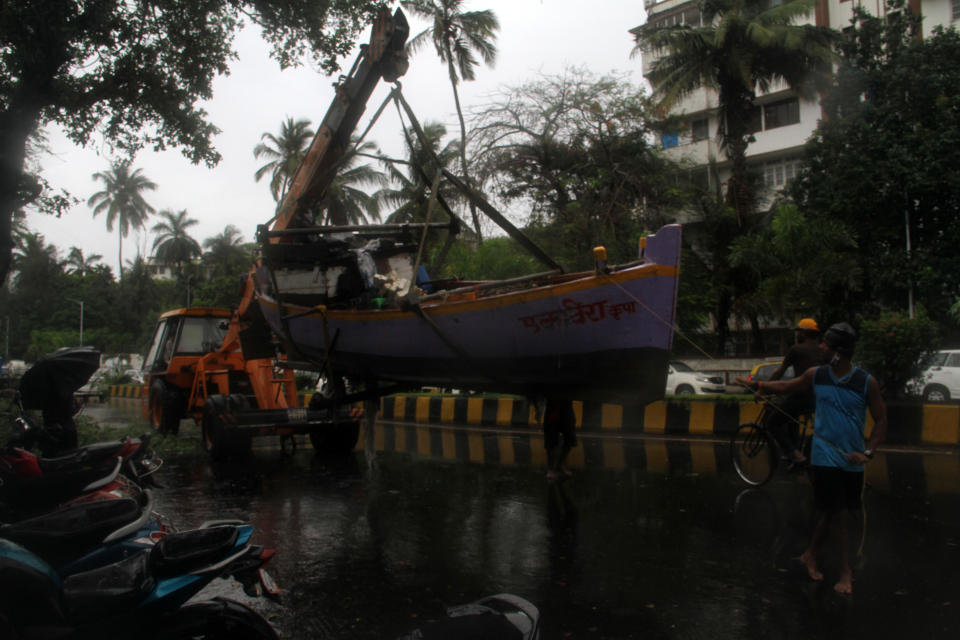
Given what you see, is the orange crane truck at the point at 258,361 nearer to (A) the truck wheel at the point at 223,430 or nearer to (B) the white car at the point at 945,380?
(A) the truck wheel at the point at 223,430

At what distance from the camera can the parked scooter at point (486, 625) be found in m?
2.15

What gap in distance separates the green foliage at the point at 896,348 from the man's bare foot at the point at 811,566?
8.73m

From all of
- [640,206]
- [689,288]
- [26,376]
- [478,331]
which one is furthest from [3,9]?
[689,288]

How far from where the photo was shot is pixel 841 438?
15.5 ft

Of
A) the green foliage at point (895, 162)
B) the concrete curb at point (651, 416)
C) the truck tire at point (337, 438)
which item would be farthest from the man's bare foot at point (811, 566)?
the green foliage at point (895, 162)

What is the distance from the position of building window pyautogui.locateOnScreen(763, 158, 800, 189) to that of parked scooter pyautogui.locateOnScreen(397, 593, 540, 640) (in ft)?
108

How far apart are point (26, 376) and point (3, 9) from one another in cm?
454

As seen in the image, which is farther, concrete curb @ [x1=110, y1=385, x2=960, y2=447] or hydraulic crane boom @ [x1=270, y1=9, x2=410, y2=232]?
concrete curb @ [x1=110, y1=385, x2=960, y2=447]

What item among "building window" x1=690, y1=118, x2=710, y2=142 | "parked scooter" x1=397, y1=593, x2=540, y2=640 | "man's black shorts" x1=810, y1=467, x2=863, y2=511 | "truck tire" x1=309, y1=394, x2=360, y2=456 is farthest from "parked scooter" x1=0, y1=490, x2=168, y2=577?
"building window" x1=690, y1=118, x2=710, y2=142

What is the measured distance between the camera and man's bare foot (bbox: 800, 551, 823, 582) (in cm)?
473

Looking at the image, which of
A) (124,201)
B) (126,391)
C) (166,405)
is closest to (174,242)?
(124,201)

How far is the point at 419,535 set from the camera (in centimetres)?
623

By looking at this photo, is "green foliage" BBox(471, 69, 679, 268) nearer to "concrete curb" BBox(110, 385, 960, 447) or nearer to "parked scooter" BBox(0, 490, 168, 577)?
"concrete curb" BBox(110, 385, 960, 447)

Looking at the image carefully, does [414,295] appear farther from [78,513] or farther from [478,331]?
[78,513]
